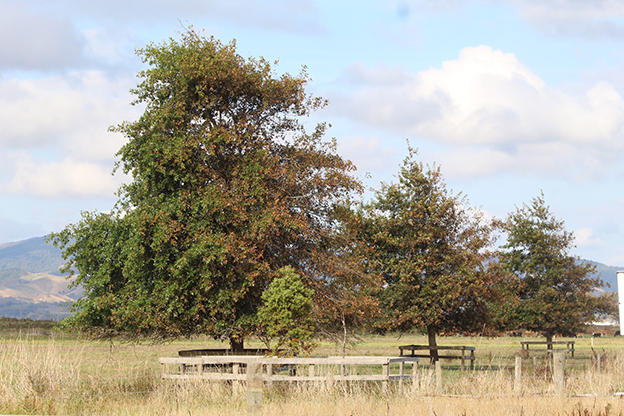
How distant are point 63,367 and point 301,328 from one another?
5.86 m

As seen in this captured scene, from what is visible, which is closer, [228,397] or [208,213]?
[228,397]

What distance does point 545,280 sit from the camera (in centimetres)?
→ 3650

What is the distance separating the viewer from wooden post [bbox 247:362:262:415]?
30.3ft

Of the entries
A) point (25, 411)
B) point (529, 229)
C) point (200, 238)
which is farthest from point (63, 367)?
point (529, 229)

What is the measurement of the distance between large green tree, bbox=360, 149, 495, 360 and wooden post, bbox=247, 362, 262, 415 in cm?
1718

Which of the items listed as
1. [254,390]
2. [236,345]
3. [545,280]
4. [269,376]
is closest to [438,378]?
[269,376]

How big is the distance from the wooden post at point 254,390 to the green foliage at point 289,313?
6.03 meters

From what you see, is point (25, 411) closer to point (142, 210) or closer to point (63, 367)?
point (63, 367)

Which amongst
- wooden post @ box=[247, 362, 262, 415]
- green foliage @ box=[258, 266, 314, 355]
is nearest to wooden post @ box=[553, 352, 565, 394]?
green foliage @ box=[258, 266, 314, 355]

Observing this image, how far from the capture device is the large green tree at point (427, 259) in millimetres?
27031

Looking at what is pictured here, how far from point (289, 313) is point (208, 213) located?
4857 millimetres

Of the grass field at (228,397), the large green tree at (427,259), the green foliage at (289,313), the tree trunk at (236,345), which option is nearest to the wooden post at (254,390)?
the grass field at (228,397)

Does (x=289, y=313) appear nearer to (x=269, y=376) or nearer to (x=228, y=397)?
(x=269, y=376)

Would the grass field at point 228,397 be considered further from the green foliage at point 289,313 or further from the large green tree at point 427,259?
the large green tree at point 427,259
